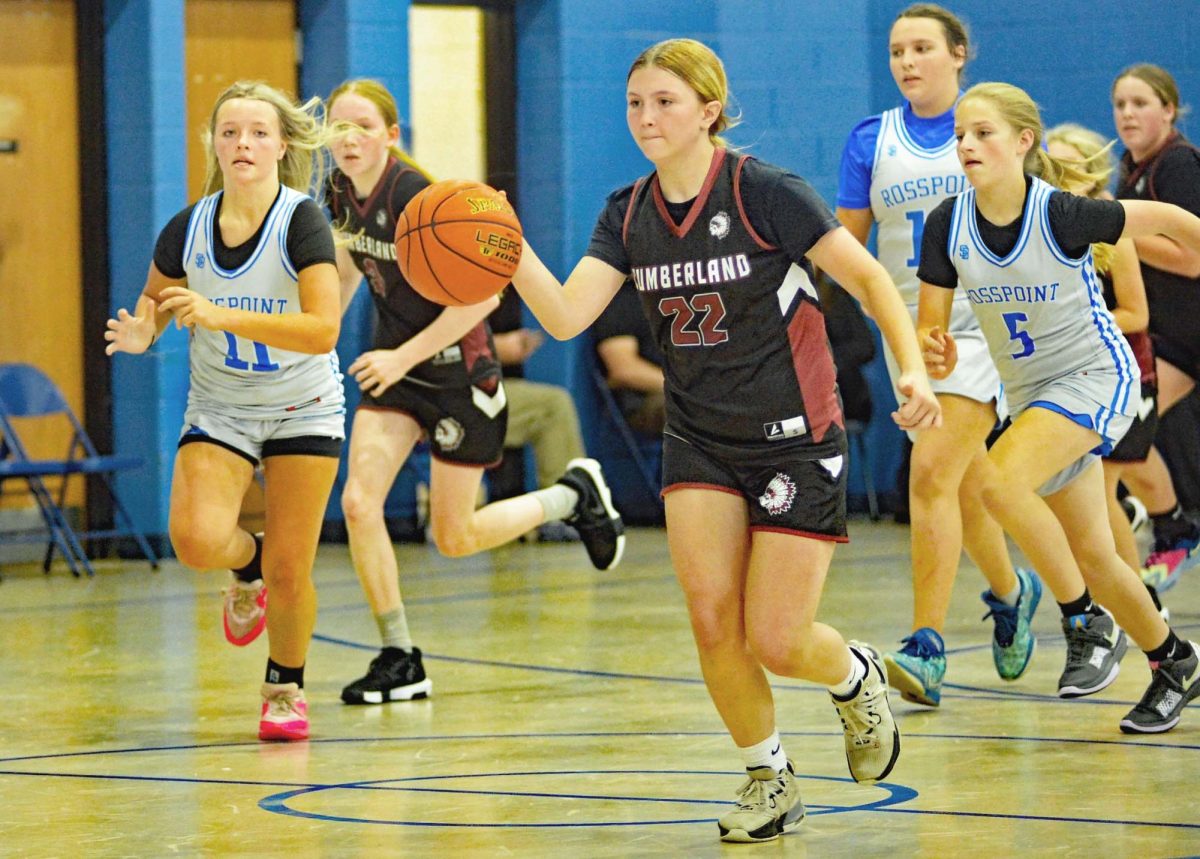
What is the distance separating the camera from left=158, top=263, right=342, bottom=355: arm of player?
4539 millimetres

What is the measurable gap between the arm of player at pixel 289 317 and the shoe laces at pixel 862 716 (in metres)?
1.69

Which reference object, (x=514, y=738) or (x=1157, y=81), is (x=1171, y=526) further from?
(x=514, y=738)

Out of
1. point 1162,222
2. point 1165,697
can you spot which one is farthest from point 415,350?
point 1165,697

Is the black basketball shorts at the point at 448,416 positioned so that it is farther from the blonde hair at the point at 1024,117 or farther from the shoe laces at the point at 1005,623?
the blonde hair at the point at 1024,117

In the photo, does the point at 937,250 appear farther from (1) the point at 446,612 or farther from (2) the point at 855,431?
(2) the point at 855,431

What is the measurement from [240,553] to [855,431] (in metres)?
6.71

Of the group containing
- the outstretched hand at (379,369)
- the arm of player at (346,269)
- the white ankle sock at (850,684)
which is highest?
the arm of player at (346,269)

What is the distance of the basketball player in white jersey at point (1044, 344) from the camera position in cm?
487

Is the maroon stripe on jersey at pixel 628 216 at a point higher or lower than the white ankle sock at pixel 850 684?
higher

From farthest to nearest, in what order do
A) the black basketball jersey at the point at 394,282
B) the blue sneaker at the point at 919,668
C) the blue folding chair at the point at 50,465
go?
the blue folding chair at the point at 50,465 < the black basketball jersey at the point at 394,282 < the blue sneaker at the point at 919,668

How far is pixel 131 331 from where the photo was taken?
4773 millimetres

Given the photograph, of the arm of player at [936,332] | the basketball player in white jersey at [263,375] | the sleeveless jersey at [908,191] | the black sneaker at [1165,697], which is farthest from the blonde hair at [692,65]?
the black sneaker at [1165,697]

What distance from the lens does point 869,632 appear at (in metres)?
6.86

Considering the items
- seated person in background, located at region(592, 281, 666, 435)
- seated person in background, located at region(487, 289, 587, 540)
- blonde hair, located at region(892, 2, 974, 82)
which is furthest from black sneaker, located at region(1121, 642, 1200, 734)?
seated person in background, located at region(592, 281, 666, 435)
